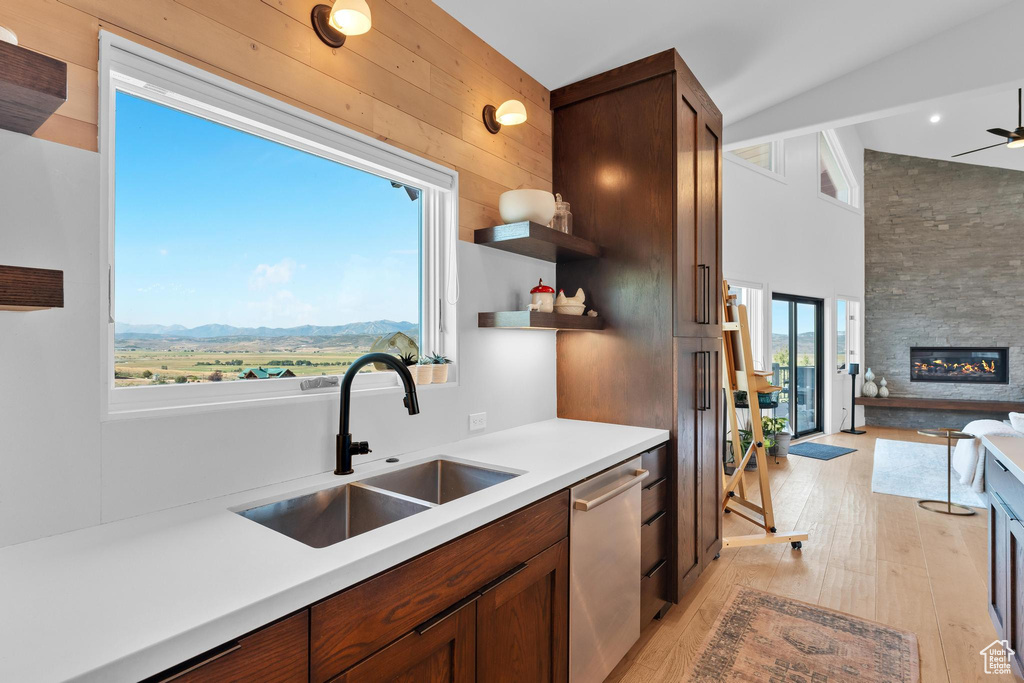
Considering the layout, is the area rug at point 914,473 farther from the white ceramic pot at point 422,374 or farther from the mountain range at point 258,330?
the mountain range at point 258,330

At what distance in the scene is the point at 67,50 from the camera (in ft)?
3.75

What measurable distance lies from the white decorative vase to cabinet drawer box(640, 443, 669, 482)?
22.7ft

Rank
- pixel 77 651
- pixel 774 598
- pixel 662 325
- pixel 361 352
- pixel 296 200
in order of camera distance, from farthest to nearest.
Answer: pixel 774 598 → pixel 662 325 → pixel 361 352 → pixel 296 200 → pixel 77 651

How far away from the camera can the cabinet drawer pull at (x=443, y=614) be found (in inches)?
45.0

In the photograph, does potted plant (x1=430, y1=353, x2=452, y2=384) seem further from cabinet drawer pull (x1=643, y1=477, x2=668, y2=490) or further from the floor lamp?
the floor lamp

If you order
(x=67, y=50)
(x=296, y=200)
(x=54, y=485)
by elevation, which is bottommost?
(x=54, y=485)

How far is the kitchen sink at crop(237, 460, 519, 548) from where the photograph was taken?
1.41m

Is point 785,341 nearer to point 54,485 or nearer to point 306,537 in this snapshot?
point 306,537

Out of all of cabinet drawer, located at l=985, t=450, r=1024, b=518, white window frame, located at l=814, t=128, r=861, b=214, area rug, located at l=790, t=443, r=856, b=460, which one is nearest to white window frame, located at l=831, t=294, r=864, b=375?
white window frame, located at l=814, t=128, r=861, b=214

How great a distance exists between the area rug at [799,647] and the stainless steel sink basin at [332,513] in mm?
1439

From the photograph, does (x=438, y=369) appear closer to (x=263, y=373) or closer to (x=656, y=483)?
Result: (x=263, y=373)

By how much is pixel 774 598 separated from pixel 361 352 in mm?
2369

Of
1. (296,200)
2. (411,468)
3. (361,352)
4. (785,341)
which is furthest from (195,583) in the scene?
(785,341)

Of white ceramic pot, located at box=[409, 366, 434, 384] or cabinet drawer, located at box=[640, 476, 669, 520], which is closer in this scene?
white ceramic pot, located at box=[409, 366, 434, 384]
